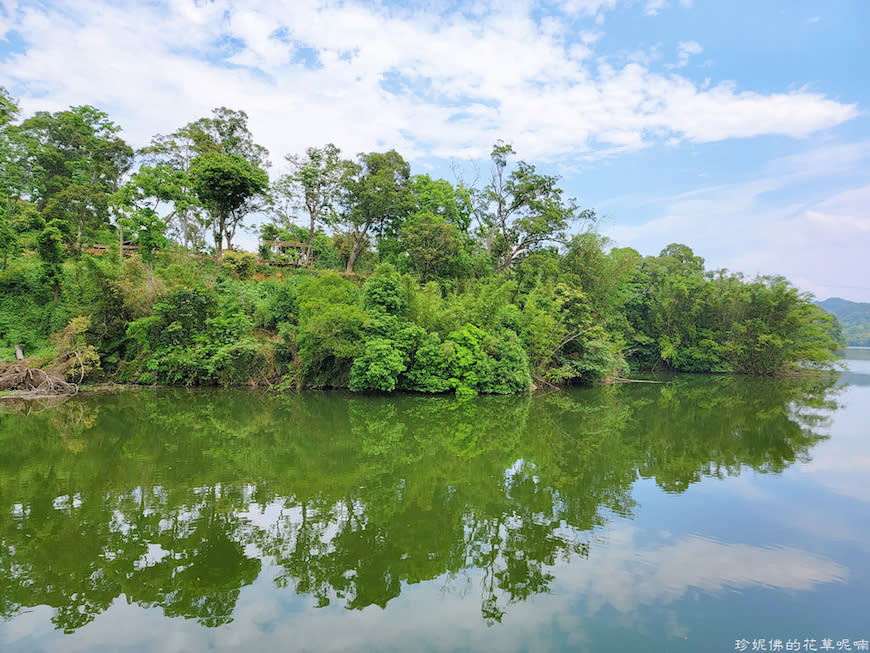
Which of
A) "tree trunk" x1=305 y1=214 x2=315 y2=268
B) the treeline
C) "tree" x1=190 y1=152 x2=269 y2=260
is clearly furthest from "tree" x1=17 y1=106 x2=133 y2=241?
"tree trunk" x1=305 y1=214 x2=315 y2=268

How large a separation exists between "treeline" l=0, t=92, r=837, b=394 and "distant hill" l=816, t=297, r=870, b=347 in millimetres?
45599

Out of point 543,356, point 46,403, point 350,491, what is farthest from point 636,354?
point 46,403

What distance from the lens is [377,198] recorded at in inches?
827

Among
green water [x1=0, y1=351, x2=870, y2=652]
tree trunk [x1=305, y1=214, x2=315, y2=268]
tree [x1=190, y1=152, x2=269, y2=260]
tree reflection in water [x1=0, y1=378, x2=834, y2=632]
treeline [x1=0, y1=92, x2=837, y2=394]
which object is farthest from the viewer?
tree trunk [x1=305, y1=214, x2=315, y2=268]

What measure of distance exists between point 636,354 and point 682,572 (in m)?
26.2

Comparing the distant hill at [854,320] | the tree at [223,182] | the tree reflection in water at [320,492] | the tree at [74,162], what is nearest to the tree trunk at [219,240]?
the tree at [223,182]

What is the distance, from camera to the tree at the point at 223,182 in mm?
18672

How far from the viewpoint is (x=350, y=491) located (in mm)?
5844

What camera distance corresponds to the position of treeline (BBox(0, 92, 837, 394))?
14.3 meters

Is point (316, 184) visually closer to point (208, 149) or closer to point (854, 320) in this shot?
point (208, 149)

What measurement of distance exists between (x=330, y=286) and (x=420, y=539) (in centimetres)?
1135

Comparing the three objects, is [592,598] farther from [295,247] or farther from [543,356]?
[295,247]

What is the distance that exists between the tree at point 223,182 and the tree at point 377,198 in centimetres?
421

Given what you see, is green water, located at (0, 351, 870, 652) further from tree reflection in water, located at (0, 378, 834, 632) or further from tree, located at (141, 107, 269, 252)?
tree, located at (141, 107, 269, 252)
